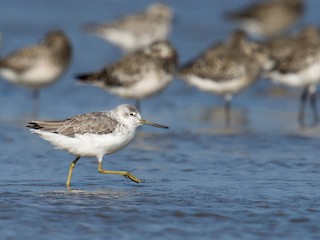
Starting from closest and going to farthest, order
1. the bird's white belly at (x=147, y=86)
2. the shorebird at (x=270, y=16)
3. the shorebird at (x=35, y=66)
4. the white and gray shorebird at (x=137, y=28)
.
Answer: the bird's white belly at (x=147, y=86) < the shorebird at (x=35, y=66) < the white and gray shorebird at (x=137, y=28) < the shorebird at (x=270, y=16)

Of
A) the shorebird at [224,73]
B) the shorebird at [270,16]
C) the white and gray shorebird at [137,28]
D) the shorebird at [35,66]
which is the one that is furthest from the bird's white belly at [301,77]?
the shorebird at [270,16]

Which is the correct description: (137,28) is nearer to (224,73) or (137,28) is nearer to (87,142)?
(224,73)

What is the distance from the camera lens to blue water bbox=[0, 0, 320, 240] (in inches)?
307

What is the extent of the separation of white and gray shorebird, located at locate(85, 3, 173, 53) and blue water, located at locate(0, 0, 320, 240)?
2632mm

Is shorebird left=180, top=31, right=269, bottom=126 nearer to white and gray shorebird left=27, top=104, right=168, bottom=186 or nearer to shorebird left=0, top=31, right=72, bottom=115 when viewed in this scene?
shorebird left=0, top=31, right=72, bottom=115

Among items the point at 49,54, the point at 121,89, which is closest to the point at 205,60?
the point at 121,89

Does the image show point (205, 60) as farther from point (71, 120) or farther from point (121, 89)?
point (71, 120)

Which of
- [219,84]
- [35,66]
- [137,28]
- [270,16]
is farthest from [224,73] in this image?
[270,16]

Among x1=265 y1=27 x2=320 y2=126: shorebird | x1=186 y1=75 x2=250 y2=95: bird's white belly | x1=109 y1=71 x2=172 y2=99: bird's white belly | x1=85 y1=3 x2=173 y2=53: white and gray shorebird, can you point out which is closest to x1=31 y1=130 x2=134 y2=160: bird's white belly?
x1=109 y1=71 x2=172 y2=99: bird's white belly

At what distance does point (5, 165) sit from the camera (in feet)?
34.4

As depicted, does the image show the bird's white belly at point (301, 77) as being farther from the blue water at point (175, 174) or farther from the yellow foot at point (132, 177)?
the yellow foot at point (132, 177)

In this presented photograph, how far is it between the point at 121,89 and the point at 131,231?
6920 mm

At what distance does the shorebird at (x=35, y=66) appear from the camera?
15.5 m

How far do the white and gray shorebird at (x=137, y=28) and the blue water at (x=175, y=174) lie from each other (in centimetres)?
263
